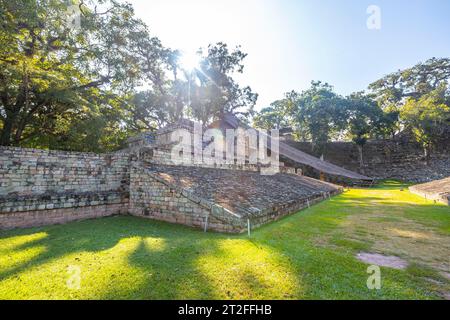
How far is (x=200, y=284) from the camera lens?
3.42m

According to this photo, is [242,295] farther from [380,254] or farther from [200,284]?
[380,254]

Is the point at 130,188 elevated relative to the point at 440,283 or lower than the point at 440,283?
elevated

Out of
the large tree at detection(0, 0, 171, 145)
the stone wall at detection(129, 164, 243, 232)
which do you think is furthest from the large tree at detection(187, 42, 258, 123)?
the stone wall at detection(129, 164, 243, 232)

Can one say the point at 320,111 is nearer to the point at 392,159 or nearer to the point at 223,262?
→ the point at 392,159

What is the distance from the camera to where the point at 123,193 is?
31.5 feet

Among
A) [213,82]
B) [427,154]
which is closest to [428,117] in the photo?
[427,154]

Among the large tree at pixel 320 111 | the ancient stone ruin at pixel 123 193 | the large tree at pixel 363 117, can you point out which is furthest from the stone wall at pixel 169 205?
the large tree at pixel 363 117

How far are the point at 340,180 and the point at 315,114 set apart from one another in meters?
10.6

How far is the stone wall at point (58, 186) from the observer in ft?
24.3

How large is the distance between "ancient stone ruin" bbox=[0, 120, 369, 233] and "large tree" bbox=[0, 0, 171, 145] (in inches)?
238

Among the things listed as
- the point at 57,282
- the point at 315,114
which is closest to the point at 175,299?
the point at 57,282

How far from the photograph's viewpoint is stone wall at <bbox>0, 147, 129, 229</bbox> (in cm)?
739

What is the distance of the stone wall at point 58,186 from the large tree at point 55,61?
5822mm
